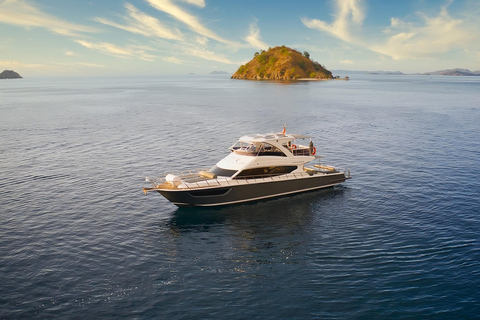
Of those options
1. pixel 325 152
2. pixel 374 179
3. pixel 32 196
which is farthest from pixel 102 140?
pixel 374 179

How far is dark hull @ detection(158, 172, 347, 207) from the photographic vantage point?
117 ft

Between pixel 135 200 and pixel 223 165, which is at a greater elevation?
pixel 223 165

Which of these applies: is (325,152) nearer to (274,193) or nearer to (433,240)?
(274,193)

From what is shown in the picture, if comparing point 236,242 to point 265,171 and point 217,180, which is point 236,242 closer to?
point 217,180

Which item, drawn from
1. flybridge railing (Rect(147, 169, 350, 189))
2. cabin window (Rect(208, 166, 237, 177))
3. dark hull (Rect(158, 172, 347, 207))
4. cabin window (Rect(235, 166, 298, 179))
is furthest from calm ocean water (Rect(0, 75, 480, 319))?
cabin window (Rect(208, 166, 237, 177))

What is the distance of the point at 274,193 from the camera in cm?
3944

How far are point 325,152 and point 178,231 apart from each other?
3554cm

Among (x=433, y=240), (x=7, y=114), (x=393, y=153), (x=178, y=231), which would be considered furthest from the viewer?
(x=7, y=114)

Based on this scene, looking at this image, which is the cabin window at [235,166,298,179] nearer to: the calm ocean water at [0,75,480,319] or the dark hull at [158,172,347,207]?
the dark hull at [158,172,347,207]

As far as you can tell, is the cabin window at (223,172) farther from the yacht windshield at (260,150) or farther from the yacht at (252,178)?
the yacht windshield at (260,150)

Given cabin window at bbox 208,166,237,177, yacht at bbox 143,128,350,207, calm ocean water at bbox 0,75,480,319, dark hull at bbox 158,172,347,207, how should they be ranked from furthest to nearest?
cabin window at bbox 208,166,237,177 → yacht at bbox 143,128,350,207 → dark hull at bbox 158,172,347,207 → calm ocean water at bbox 0,75,480,319

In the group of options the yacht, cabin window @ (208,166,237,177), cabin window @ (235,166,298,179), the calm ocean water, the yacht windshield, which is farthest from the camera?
the yacht windshield

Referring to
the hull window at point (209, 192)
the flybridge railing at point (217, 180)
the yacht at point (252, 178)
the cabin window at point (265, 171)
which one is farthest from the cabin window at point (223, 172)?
the hull window at point (209, 192)

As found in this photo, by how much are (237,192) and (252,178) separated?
96.4 inches
